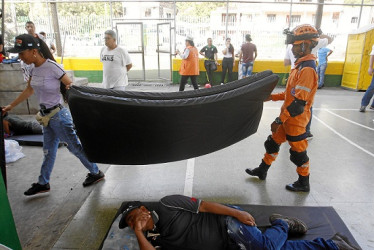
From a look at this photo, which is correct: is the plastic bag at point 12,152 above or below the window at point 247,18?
below

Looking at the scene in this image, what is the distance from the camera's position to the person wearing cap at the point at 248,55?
373 inches

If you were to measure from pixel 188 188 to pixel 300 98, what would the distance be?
62.0 inches

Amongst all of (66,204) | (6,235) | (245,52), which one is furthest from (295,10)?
(6,235)

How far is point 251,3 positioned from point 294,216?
946 cm

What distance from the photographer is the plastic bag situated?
3947 millimetres

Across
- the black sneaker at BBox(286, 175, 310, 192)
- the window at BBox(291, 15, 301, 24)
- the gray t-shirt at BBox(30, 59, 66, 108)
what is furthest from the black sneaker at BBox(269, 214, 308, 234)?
the window at BBox(291, 15, 301, 24)

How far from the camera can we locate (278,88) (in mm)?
10195

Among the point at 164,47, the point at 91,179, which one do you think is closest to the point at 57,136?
the point at 91,179

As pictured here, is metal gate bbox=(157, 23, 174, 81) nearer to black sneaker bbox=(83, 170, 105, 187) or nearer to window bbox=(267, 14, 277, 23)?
window bbox=(267, 14, 277, 23)

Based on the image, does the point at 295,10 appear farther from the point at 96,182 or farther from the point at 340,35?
the point at 96,182

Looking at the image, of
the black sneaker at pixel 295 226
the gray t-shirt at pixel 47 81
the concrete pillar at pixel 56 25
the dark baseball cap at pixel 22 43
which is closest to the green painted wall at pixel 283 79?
the concrete pillar at pixel 56 25

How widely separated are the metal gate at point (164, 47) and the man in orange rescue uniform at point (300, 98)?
26.3 feet

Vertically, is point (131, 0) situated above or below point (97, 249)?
above

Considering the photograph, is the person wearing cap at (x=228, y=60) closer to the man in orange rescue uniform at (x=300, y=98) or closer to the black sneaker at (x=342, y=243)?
the man in orange rescue uniform at (x=300, y=98)
